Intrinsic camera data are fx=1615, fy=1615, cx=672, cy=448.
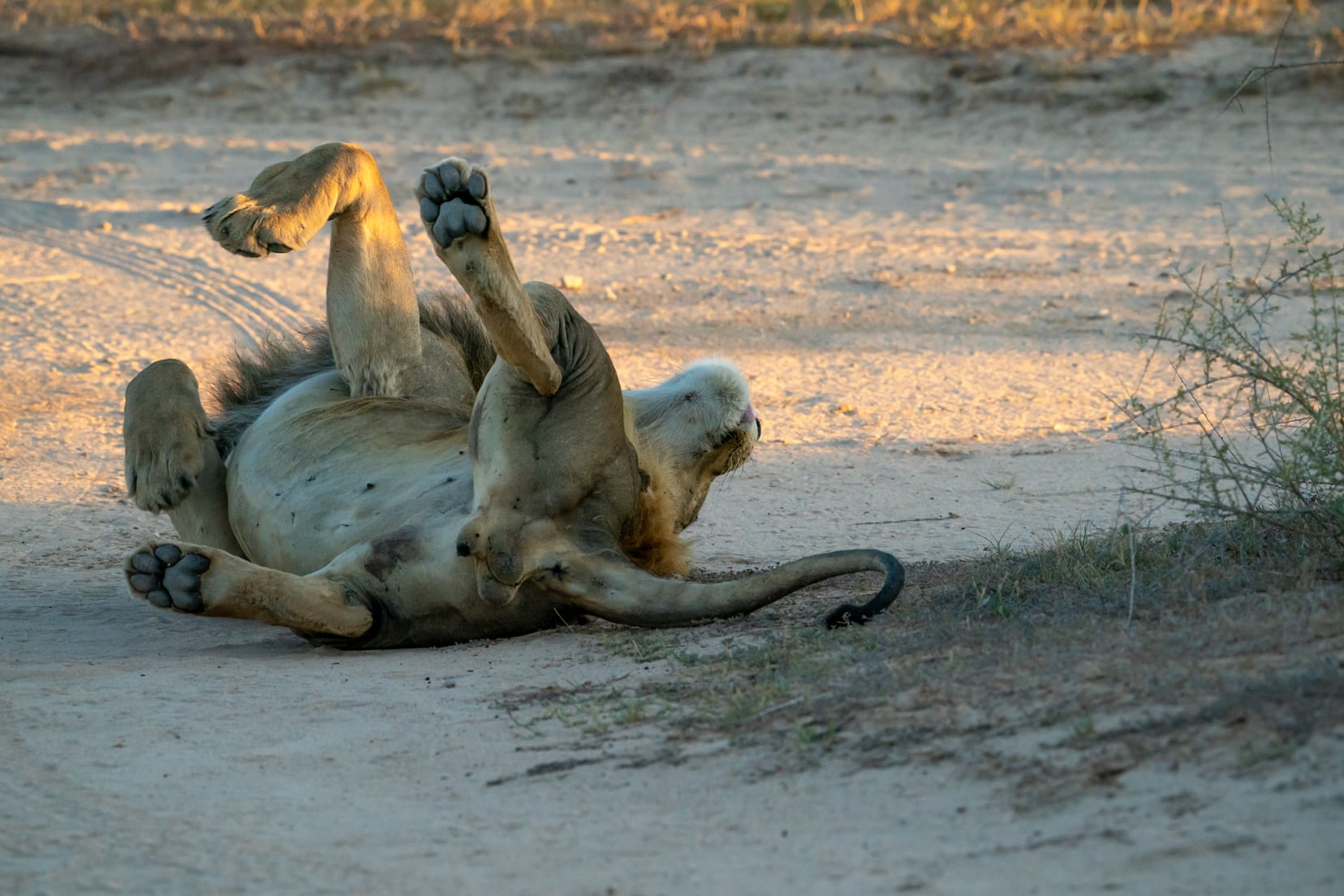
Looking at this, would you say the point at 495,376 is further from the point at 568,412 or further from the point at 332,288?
the point at 332,288

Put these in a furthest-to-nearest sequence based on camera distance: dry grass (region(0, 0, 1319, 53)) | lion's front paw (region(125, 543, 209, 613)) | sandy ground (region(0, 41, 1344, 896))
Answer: dry grass (region(0, 0, 1319, 53))
lion's front paw (region(125, 543, 209, 613))
sandy ground (region(0, 41, 1344, 896))

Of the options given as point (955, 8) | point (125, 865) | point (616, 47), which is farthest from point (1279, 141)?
point (125, 865)

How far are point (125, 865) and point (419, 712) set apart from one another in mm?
826

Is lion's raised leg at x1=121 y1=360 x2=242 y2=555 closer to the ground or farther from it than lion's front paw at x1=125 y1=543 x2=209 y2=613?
farther from it

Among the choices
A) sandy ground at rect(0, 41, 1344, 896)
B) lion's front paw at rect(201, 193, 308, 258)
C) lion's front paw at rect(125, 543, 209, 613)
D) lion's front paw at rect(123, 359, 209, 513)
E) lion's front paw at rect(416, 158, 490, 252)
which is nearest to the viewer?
sandy ground at rect(0, 41, 1344, 896)

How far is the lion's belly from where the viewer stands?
13.9 feet

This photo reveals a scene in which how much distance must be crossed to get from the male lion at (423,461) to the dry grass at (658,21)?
8.39 metres

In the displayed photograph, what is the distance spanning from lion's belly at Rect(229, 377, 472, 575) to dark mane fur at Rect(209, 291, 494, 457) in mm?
264

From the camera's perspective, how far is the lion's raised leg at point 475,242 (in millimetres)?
3598

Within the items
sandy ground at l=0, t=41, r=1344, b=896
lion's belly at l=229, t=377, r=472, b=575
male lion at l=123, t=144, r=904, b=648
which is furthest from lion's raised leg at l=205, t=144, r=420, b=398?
sandy ground at l=0, t=41, r=1344, b=896

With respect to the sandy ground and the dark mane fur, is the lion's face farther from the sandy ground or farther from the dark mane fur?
the dark mane fur

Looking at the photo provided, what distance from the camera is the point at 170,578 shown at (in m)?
3.79

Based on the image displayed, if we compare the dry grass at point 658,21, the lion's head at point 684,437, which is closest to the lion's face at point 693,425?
the lion's head at point 684,437

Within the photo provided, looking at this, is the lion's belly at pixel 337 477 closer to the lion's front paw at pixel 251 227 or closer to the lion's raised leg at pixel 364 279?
the lion's raised leg at pixel 364 279
